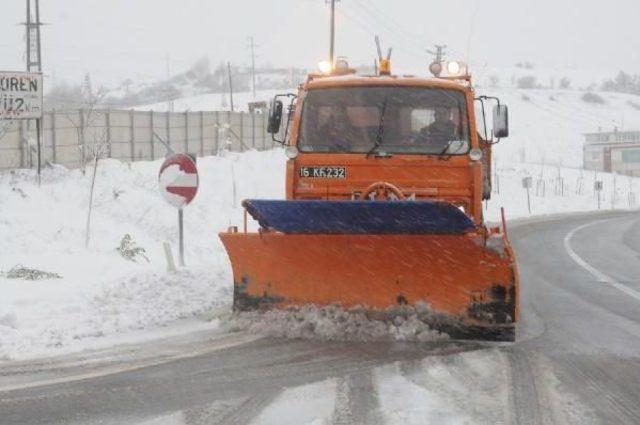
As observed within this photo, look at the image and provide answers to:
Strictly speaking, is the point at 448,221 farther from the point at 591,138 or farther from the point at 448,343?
the point at 591,138

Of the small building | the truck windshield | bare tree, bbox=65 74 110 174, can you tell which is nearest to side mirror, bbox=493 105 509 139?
the truck windshield

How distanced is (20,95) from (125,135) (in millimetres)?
10945

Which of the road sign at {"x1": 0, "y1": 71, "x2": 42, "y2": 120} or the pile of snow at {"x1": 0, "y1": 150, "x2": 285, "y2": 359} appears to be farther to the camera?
the road sign at {"x1": 0, "y1": 71, "x2": 42, "y2": 120}

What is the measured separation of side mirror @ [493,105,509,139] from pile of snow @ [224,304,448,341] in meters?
2.27

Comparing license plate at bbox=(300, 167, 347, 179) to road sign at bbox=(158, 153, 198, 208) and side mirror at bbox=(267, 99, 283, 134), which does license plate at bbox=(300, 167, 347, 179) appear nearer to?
side mirror at bbox=(267, 99, 283, 134)

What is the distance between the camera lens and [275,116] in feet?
26.8

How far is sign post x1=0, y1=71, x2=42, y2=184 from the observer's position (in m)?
17.2

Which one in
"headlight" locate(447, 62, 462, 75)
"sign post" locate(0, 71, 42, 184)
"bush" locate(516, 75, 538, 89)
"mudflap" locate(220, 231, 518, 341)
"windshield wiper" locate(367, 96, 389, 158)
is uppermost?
"bush" locate(516, 75, 538, 89)

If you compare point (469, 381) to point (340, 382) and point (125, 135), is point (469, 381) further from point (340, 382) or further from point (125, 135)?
point (125, 135)

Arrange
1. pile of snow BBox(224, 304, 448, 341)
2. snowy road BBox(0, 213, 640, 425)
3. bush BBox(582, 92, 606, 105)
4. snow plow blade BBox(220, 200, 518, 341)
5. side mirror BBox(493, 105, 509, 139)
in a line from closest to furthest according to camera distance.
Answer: snowy road BBox(0, 213, 640, 425) < snow plow blade BBox(220, 200, 518, 341) < pile of snow BBox(224, 304, 448, 341) < side mirror BBox(493, 105, 509, 139) < bush BBox(582, 92, 606, 105)

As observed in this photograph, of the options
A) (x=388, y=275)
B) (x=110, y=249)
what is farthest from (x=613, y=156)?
(x=388, y=275)


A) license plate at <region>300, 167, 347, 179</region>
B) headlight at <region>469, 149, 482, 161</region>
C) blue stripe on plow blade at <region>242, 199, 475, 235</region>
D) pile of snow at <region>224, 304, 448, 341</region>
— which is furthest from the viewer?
license plate at <region>300, 167, 347, 179</region>

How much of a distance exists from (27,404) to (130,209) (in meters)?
15.4

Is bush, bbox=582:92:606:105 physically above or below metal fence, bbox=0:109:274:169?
above
